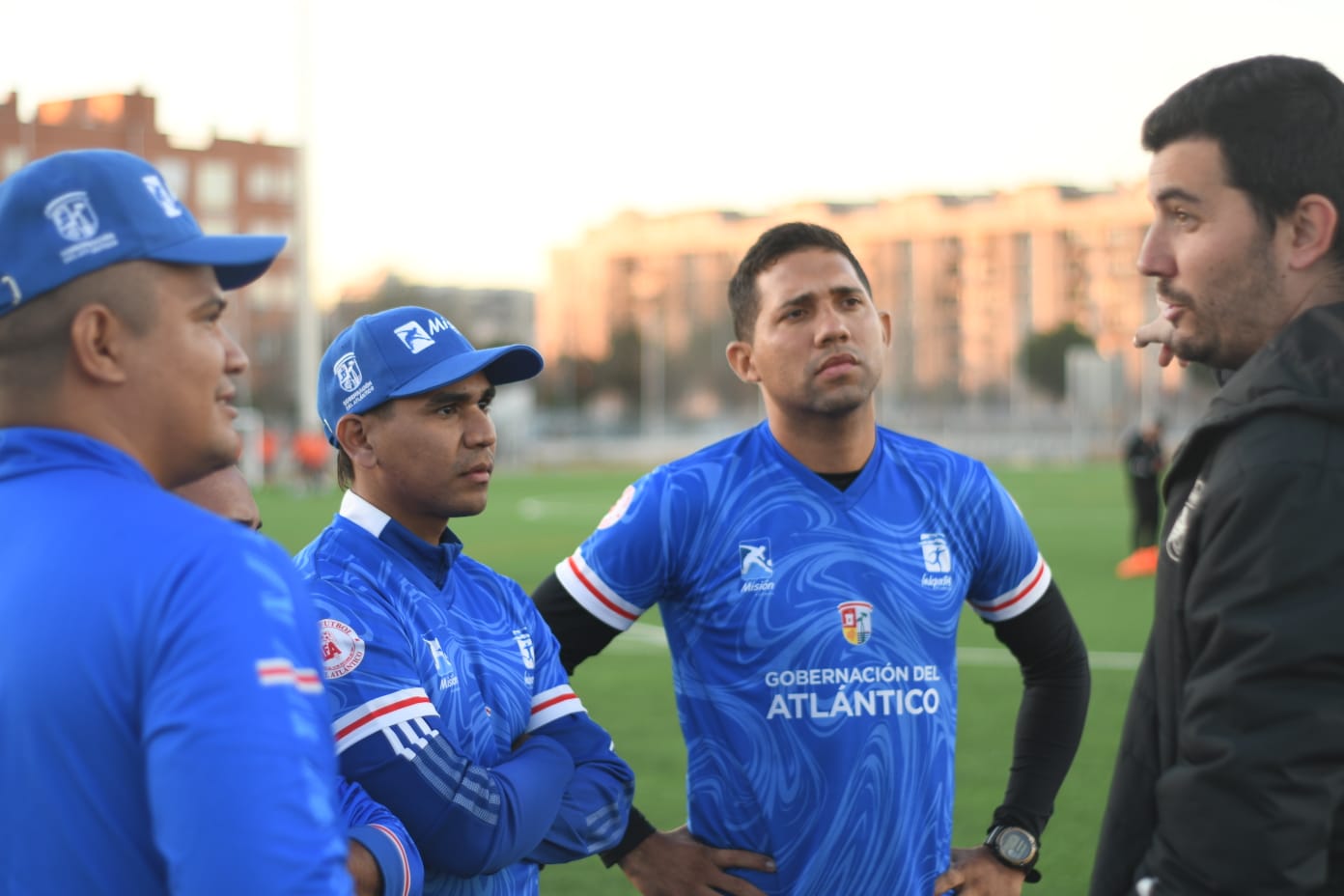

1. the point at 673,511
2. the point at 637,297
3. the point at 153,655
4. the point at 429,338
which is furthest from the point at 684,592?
the point at 637,297

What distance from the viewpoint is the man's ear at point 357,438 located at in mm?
3150

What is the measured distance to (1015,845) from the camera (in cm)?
362

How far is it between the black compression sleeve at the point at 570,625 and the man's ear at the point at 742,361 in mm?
754

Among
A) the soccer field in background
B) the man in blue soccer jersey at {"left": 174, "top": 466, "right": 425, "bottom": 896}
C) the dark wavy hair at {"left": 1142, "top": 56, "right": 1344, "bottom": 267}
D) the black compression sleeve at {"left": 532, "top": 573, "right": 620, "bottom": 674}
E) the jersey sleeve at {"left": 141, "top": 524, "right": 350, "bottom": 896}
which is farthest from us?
the soccer field in background

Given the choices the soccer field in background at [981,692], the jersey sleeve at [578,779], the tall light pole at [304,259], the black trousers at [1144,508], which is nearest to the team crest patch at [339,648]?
the jersey sleeve at [578,779]

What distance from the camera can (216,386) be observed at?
75.0 inches

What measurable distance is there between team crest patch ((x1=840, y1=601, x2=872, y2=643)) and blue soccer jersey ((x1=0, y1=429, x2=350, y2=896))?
6.32 feet

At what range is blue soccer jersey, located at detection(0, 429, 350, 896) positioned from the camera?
157 cm

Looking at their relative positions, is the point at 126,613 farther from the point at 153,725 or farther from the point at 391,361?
the point at 391,361

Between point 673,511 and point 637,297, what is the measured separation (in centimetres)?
11950

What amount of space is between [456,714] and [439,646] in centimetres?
14

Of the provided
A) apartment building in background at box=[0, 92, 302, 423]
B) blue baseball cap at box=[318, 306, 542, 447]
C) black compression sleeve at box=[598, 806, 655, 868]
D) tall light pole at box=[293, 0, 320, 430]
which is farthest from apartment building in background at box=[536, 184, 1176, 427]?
blue baseball cap at box=[318, 306, 542, 447]

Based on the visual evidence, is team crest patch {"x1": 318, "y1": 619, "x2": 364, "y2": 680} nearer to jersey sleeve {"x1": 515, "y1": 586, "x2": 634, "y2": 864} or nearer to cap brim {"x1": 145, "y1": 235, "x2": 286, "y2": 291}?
jersey sleeve {"x1": 515, "y1": 586, "x2": 634, "y2": 864}

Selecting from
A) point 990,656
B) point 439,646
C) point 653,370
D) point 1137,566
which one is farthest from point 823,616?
point 653,370
